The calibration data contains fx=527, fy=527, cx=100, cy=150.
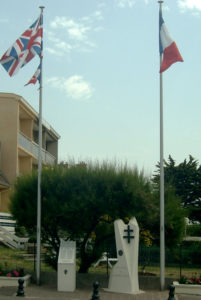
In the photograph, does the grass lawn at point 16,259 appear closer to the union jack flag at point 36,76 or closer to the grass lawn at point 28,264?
the grass lawn at point 28,264

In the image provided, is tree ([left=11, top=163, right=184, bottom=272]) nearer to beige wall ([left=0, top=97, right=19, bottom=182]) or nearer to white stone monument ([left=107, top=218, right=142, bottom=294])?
white stone monument ([left=107, top=218, right=142, bottom=294])

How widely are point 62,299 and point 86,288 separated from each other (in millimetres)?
3289

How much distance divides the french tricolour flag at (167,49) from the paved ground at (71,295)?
7.36 m

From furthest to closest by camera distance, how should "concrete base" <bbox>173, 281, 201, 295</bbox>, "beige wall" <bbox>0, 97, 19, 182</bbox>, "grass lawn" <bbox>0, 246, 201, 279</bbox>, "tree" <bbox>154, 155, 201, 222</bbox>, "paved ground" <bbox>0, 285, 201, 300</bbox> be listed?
"tree" <bbox>154, 155, 201, 222</bbox> → "beige wall" <bbox>0, 97, 19, 182</bbox> → "grass lawn" <bbox>0, 246, 201, 279</bbox> → "concrete base" <bbox>173, 281, 201, 295</bbox> → "paved ground" <bbox>0, 285, 201, 300</bbox>

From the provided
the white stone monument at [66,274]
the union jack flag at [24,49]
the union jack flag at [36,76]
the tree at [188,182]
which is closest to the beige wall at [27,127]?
the tree at [188,182]

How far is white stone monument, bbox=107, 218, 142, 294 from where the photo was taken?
17.5 metres

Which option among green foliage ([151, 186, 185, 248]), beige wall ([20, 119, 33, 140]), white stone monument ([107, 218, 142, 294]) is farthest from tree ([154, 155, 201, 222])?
white stone monument ([107, 218, 142, 294])

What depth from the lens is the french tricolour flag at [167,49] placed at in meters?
16.8

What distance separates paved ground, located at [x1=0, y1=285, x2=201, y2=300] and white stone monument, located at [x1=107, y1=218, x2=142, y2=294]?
36cm

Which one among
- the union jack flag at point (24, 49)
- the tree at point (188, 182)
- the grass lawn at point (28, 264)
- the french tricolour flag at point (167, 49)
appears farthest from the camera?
the tree at point (188, 182)

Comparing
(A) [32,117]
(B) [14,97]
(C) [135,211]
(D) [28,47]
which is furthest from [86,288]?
(A) [32,117]

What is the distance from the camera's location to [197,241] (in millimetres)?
34469

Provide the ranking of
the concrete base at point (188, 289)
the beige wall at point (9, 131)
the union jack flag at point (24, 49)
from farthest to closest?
the beige wall at point (9, 131) < the concrete base at point (188, 289) < the union jack flag at point (24, 49)

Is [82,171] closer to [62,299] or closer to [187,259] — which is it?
[62,299]
